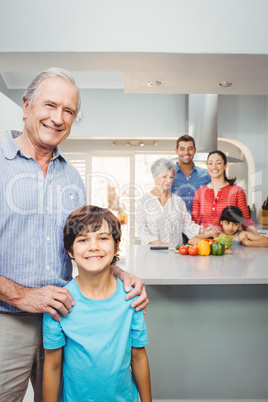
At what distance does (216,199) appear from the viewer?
2258 mm

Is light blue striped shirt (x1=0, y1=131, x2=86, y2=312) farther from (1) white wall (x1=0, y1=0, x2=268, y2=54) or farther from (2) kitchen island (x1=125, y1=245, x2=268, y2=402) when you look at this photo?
(1) white wall (x1=0, y1=0, x2=268, y2=54)

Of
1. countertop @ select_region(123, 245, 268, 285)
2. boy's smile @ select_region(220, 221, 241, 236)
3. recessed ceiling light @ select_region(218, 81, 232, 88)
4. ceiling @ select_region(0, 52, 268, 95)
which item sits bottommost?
countertop @ select_region(123, 245, 268, 285)

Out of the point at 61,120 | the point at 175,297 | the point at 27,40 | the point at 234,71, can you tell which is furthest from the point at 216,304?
the point at 27,40

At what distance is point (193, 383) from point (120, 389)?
82 cm

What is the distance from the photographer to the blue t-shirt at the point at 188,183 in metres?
2.42

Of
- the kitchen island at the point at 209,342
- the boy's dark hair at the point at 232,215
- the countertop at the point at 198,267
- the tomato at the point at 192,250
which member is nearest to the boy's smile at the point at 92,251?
the countertop at the point at 198,267

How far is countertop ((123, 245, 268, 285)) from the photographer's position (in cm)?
125

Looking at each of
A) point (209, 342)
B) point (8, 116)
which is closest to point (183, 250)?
point (209, 342)

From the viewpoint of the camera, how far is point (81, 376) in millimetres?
787

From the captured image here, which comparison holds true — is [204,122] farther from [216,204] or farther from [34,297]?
[34,297]

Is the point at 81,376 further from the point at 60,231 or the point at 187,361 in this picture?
the point at 187,361

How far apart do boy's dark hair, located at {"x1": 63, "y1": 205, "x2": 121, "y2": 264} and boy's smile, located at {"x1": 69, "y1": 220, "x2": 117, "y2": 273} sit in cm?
1

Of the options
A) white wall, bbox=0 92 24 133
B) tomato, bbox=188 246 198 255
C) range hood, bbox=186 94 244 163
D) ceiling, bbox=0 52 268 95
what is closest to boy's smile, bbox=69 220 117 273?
tomato, bbox=188 246 198 255

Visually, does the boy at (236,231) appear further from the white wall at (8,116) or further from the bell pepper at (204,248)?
the white wall at (8,116)
